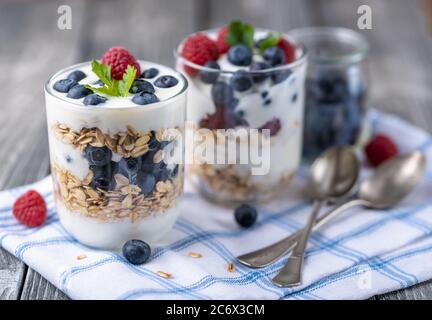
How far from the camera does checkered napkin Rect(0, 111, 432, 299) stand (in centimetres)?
110

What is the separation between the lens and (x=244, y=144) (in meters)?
1.33

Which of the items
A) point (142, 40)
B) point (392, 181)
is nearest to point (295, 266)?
point (392, 181)

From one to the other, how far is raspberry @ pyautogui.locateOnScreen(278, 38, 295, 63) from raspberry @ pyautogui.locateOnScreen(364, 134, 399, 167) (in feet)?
1.16

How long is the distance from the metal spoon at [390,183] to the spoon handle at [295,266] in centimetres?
10

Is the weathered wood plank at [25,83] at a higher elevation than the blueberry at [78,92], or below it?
below

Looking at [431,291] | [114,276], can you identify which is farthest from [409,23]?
[114,276]

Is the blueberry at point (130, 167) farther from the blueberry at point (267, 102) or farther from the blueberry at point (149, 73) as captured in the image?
the blueberry at point (267, 102)

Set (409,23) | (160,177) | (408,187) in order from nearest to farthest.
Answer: (160,177), (408,187), (409,23)

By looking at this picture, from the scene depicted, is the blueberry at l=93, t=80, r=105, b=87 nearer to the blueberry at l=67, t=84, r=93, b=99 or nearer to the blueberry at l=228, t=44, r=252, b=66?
the blueberry at l=67, t=84, r=93, b=99

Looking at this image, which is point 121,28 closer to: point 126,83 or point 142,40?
point 142,40

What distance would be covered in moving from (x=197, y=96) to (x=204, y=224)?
0.25 metres

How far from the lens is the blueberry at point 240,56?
1301 mm

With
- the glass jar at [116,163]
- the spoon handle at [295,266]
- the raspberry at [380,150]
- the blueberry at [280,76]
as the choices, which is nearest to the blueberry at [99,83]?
the glass jar at [116,163]
